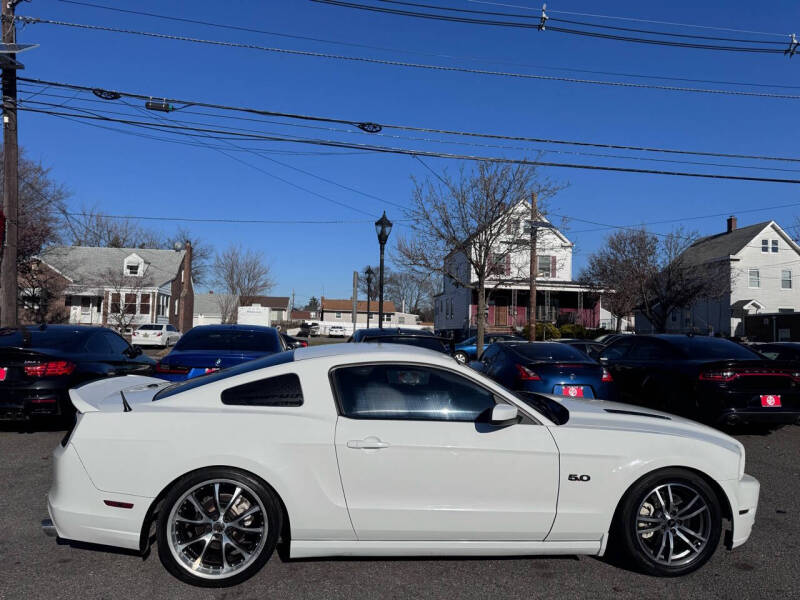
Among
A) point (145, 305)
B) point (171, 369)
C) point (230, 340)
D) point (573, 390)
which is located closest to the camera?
point (171, 369)

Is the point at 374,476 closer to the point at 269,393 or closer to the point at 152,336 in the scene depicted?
the point at 269,393

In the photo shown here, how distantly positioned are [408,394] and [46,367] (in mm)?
5730

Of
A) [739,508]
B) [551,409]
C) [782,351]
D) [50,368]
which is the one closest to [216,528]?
[551,409]

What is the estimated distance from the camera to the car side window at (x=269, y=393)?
12.6ft

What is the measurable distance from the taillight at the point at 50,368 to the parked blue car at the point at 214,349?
1.07 meters

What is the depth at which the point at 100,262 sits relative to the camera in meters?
45.2

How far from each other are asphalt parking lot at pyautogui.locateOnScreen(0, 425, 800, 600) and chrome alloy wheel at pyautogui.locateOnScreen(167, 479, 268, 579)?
0.49 ft

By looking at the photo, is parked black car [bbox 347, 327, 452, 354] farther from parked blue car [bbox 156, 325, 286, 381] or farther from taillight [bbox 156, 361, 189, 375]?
taillight [bbox 156, 361, 189, 375]

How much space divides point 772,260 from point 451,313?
22.6 meters

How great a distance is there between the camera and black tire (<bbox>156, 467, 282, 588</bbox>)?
142 inches

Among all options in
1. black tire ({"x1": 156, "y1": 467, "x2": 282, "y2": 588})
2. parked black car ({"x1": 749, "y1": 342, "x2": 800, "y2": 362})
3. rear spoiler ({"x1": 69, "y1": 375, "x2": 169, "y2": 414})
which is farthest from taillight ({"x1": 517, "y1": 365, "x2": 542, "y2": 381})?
parked black car ({"x1": 749, "y1": 342, "x2": 800, "y2": 362})

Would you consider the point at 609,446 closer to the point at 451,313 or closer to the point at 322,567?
the point at 322,567

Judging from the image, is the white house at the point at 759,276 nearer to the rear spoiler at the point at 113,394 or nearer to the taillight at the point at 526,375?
the taillight at the point at 526,375

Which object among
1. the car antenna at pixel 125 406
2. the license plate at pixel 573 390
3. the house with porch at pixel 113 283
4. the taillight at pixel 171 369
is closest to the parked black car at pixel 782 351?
the license plate at pixel 573 390
